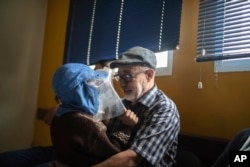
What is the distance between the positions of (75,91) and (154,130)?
38cm

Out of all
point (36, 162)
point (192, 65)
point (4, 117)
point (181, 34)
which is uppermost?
point (181, 34)

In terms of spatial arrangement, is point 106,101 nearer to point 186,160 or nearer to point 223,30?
point 186,160

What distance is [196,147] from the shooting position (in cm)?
139

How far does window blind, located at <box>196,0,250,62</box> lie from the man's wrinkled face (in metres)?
0.37

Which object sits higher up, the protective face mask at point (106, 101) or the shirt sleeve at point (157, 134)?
the protective face mask at point (106, 101)

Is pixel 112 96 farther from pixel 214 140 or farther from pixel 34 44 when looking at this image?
pixel 34 44

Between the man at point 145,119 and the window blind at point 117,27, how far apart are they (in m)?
0.35

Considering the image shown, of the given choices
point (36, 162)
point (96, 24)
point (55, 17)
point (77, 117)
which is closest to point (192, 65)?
point (77, 117)

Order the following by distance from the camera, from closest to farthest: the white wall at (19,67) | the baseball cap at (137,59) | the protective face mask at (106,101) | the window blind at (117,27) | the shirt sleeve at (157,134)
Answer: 1. the shirt sleeve at (157,134)
2. the protective face mask at (106,101)
3. the baseball cap at (137,59)
4. the window blind at (117,27)
5. the white wall at (19,67)

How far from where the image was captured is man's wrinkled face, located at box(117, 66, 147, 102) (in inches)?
52.9

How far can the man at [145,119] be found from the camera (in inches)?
42.6

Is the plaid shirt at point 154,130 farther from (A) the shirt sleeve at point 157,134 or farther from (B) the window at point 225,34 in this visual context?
(B) the window at point 225,34

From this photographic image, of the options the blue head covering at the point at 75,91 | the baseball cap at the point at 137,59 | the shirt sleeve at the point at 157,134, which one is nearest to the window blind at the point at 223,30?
the baseball cap at the point at 137,59

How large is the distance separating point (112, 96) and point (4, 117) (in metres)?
2.00
